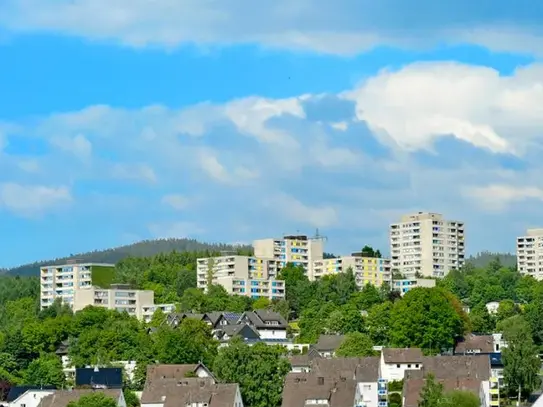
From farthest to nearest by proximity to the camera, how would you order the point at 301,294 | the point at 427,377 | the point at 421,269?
the point at 421,269 < the point at 301,294 < the point at 427,377

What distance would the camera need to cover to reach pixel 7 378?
111 meters

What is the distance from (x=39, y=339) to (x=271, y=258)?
61.1 metres

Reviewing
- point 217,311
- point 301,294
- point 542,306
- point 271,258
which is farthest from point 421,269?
point 542,306

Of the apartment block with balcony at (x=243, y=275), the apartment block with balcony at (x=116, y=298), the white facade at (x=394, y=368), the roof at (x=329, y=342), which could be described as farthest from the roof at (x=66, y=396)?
the apartment block with balcony at (x=243, y=275)

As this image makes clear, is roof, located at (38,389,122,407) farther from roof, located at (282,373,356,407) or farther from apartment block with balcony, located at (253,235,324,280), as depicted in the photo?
apartment block with balcony, located at (253,235,324,280)

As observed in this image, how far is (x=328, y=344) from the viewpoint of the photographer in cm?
11475

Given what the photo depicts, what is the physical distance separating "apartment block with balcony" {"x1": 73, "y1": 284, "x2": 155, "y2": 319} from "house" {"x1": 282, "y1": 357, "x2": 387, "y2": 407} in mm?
62232

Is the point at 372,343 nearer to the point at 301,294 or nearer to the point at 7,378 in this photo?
the point at 7,378

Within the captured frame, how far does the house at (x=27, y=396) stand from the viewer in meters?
98.9

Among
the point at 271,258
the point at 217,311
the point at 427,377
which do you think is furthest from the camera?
the point at 271,258

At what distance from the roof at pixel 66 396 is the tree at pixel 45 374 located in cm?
1097

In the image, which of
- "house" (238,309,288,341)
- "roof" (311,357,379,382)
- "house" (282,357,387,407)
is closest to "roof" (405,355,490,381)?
"house" (282,357,387,407)

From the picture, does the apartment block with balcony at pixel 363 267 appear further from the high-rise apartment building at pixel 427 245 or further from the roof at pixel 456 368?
the roof at pixel 456 368

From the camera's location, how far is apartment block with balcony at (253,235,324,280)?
7234 inches
